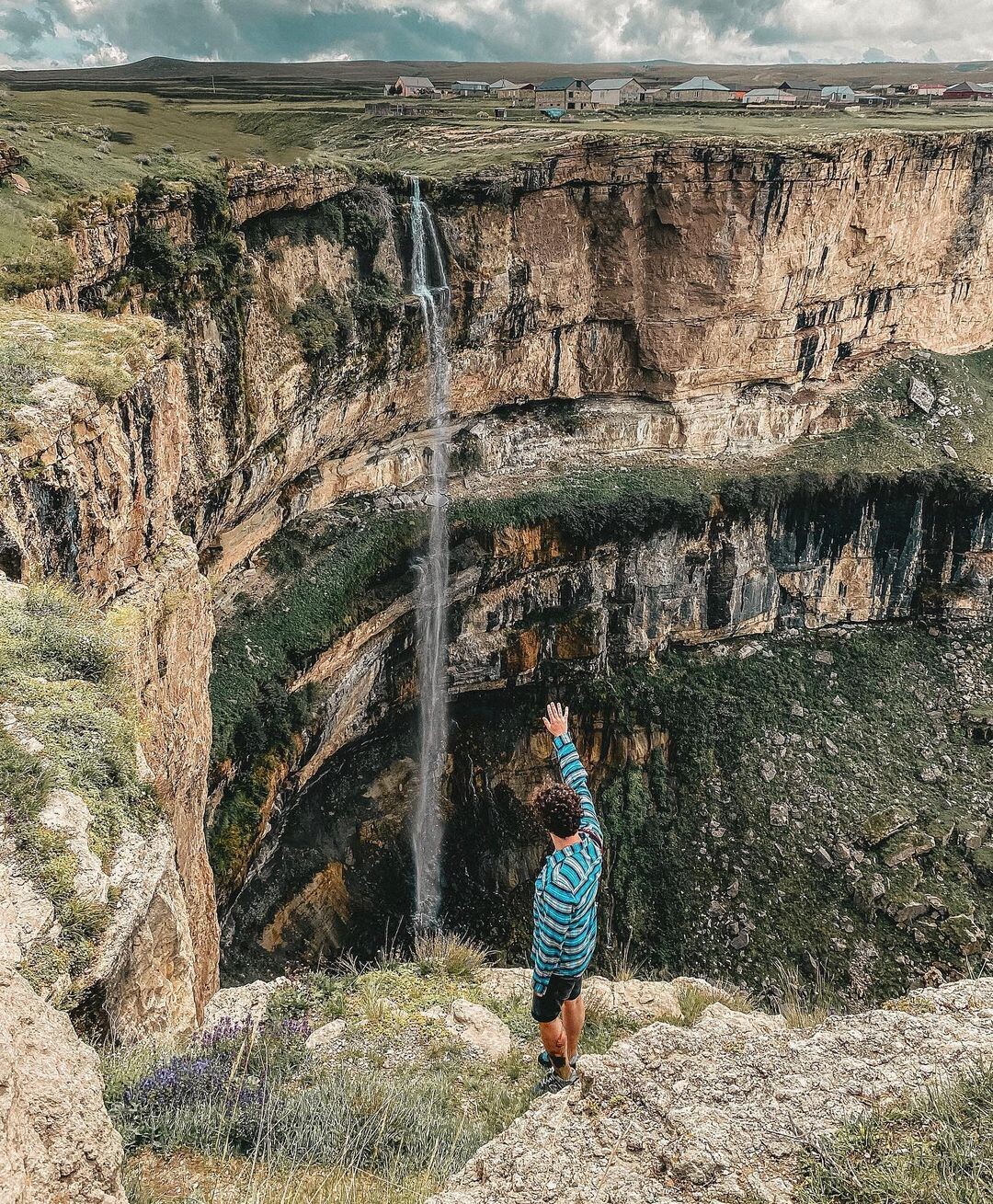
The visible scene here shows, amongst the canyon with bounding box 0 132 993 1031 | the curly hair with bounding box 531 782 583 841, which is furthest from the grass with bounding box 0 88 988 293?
the curly hair with bounding box 531 782 583 841

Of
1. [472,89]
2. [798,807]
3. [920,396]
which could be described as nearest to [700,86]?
[472,89]

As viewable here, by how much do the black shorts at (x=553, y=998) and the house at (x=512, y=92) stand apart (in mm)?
36485

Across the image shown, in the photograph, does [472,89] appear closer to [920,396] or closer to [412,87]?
[412,87]

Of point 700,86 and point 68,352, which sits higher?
point 700,86

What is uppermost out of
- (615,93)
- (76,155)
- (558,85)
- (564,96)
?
(558,85)

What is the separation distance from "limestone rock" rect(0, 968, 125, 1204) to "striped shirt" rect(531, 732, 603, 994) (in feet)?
7.46

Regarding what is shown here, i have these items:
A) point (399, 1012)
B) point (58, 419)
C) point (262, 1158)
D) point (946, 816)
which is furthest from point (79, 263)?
point (946, 816)

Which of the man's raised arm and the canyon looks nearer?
the man's raised arm

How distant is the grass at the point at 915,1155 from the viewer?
334cm

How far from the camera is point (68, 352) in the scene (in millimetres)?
7770

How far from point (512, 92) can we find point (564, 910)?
137 feet

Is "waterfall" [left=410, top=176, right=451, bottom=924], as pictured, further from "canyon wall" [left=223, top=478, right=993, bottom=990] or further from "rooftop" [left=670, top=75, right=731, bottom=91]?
"rooftop" [left=670, top=75, right=731, bottom=91]

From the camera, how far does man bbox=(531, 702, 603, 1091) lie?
15.2 ft

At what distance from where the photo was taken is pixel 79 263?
10.8 m
